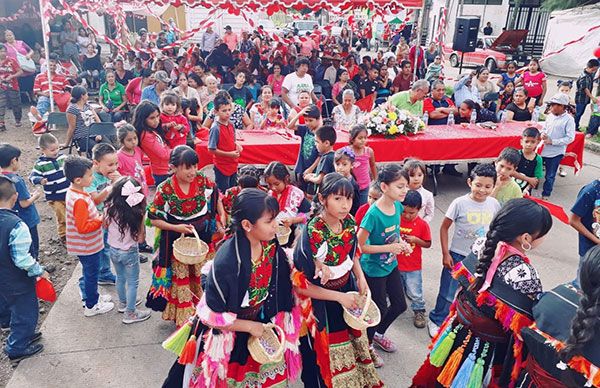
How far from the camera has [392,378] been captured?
11.7 ft

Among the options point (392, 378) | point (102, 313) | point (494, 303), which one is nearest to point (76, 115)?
point (102, 313)

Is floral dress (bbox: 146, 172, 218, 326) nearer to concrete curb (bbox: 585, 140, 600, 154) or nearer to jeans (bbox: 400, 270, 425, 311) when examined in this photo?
jeans (bbox: 400, 270, 425, 311)

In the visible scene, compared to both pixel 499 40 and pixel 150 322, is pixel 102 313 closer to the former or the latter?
pixel 150 322

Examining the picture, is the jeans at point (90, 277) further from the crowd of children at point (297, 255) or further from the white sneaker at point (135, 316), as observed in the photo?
the white sneaker at point (135, 316)

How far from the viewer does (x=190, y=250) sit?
3.62m

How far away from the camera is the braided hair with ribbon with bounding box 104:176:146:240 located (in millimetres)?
3703

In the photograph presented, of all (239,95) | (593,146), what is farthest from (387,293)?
(593,146)

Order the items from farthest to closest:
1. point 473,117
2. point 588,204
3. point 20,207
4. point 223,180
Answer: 1. point 473,117
2. point 223,180
3. point 20,207
4. point 588,204

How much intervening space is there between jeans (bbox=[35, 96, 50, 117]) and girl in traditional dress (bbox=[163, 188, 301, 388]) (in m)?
8.55

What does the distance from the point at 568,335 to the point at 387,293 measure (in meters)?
1.69

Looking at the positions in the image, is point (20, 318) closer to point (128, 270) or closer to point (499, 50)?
point (128, 270)

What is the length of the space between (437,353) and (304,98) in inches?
208

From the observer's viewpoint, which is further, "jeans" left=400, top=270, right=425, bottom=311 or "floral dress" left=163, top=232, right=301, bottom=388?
"jeans" left=400, top=270, right=425, bottom=311

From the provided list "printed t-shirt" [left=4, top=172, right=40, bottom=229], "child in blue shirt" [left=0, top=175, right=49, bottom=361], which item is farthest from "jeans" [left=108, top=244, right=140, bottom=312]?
"printed t-shirt" [left=4, top=172, right=40, bottom=229]
